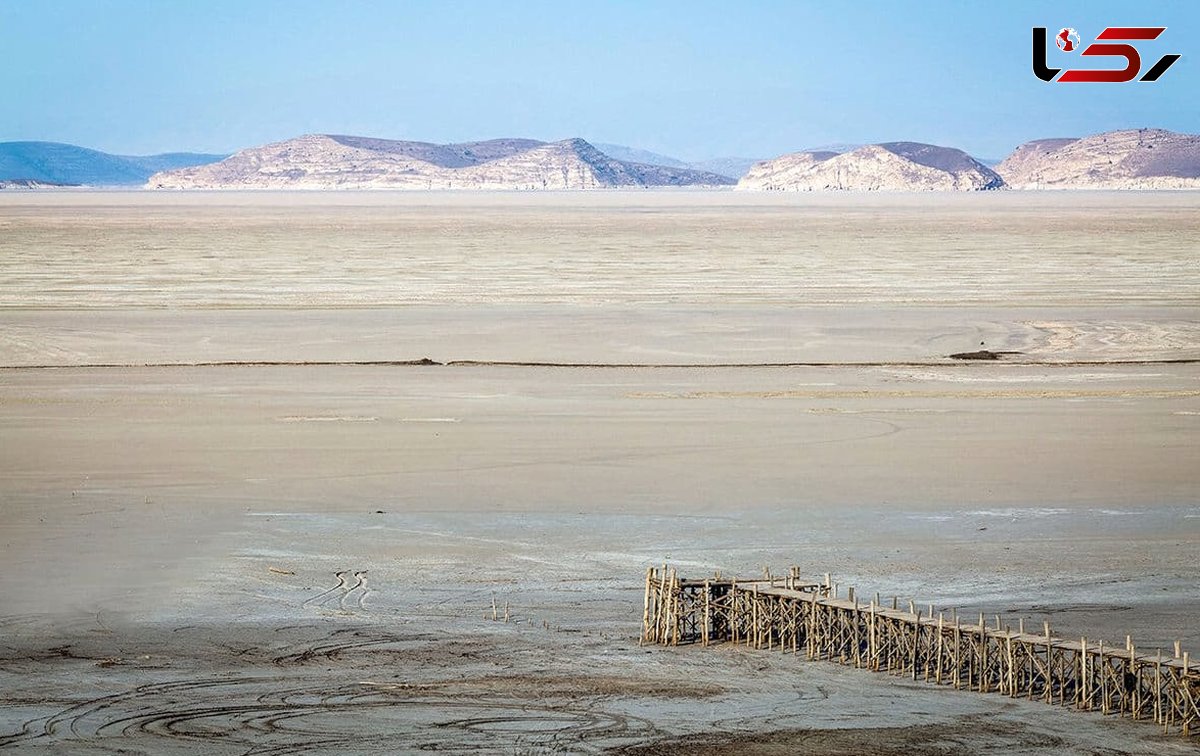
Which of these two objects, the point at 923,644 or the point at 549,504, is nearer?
the point at 923,644

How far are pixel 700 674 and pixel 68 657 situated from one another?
16.8ft

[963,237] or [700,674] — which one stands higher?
[963,237]

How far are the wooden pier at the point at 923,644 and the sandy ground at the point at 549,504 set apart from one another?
12.4 inches

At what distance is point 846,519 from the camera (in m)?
18.5

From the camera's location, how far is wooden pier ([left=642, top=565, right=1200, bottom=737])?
1199 cm

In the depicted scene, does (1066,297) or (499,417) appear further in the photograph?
(1066,297)

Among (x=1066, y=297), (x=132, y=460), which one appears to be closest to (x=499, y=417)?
(x=132, y=460)

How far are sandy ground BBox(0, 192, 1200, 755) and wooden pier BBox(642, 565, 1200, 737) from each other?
12.4 inches

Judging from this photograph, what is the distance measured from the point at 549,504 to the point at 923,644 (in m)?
6.72

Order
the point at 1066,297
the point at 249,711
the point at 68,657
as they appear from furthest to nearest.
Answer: the point at 1066,297, the point at 68,657, the point at 249,711

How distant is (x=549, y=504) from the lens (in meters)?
19.1

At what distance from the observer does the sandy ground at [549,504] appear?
12.0 m

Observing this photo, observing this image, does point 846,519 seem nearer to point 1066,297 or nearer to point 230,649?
point 230,649

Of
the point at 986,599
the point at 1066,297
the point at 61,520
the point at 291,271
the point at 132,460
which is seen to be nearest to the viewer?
the point at 986,599
